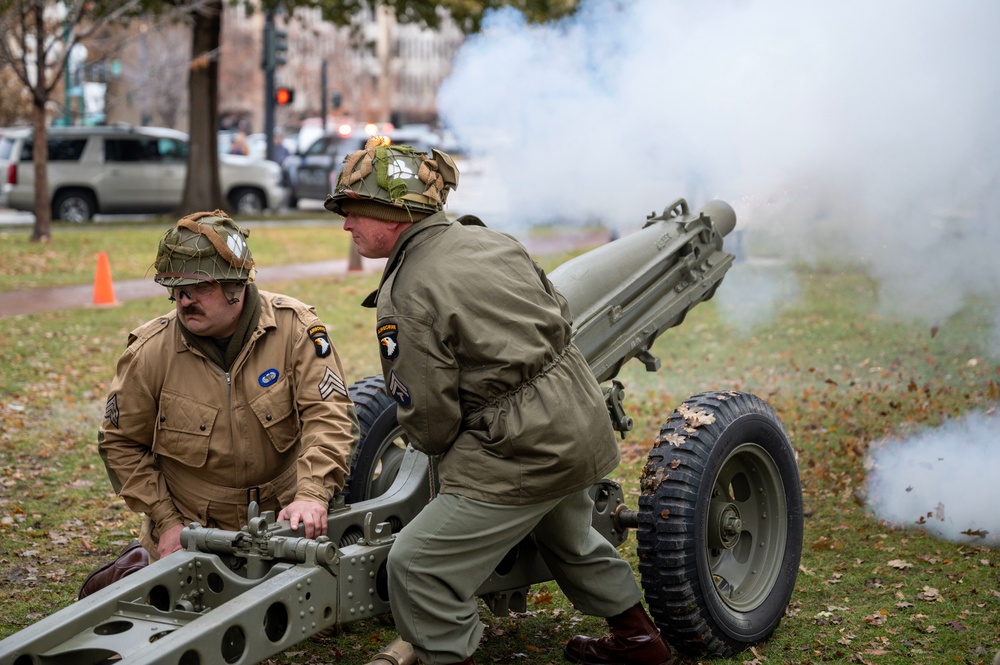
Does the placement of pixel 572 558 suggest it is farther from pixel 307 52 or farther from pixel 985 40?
pixel 307 52

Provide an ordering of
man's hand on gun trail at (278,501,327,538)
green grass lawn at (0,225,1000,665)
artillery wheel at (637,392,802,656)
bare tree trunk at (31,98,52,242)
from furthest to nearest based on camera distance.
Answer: bare tree trunk at (31,98,52,242), green grass lawn at (0,225,1000,665), artillery wheel at (637,392,802,656), man's hand on gun trail at (278,501,327,538)

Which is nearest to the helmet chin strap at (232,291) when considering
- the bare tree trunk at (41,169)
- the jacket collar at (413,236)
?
the jacket collar at (413,236)

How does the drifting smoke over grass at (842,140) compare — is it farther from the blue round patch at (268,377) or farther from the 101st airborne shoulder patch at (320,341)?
the blue round patch at (268,377)

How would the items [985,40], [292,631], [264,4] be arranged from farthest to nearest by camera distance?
[264,4]
[985,40]
[292,631]

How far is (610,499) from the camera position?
479 cm

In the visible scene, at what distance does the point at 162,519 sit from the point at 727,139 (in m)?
4.48

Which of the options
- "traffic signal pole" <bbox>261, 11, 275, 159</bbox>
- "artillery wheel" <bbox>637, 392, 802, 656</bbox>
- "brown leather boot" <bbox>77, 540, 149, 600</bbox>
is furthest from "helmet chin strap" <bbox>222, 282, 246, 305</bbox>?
"traffic signal pole" <bbox>261, 11, 275, 159</bbox>

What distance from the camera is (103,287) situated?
44.1ft

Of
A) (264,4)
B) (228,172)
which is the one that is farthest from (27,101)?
(264,4)

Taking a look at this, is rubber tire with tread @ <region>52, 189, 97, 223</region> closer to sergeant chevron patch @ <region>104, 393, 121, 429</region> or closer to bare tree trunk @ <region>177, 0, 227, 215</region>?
bare tree trunk @ <region>177, 0, 227, 215</region>

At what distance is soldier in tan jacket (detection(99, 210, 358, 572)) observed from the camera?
4270 mm

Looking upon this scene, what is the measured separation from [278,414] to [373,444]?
3.15 ft

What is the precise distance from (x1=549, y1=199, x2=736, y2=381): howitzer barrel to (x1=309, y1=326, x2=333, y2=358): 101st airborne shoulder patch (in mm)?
1035

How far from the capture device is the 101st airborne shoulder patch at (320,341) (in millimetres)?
4439
